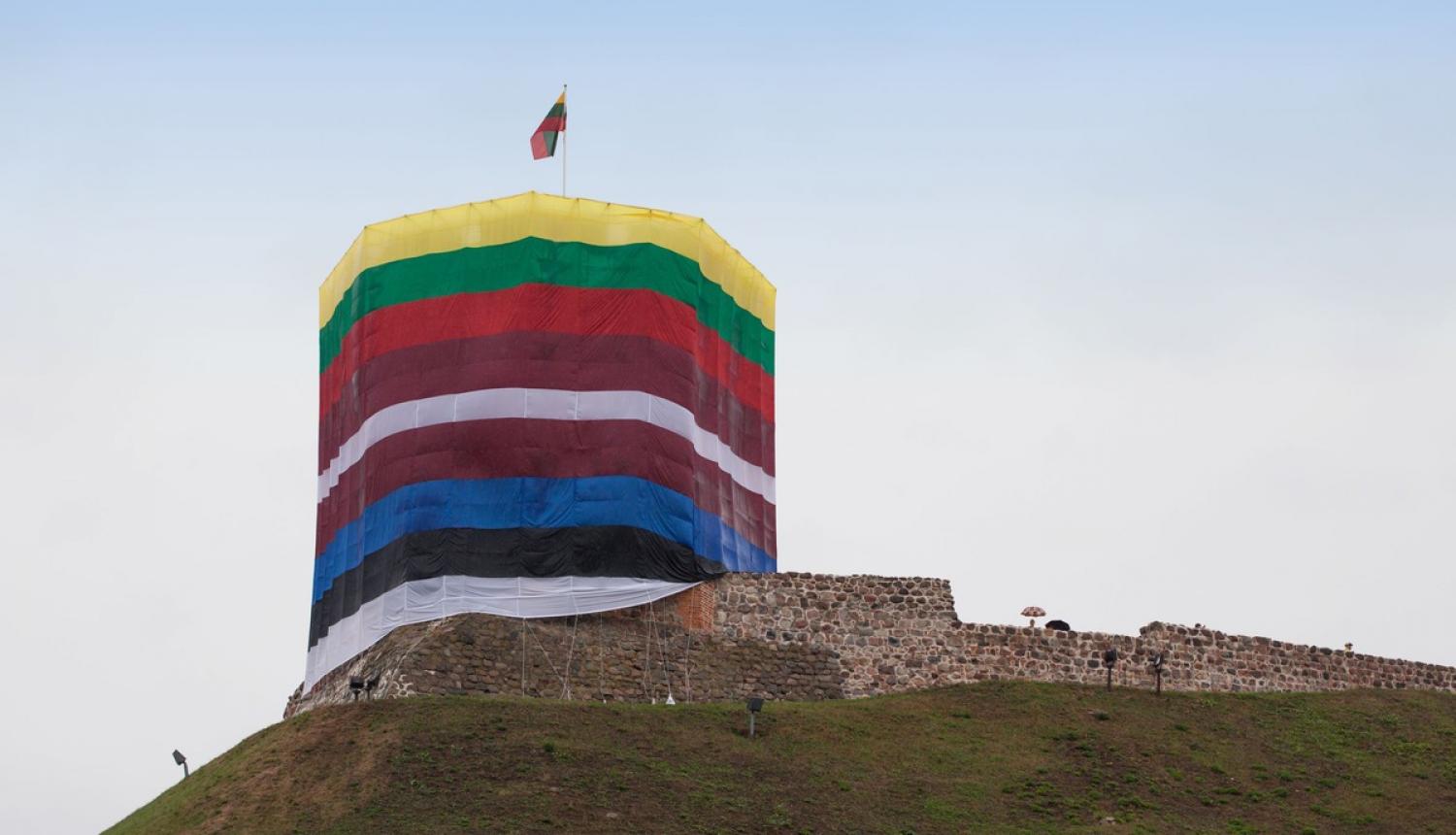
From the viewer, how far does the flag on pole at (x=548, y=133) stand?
234ft

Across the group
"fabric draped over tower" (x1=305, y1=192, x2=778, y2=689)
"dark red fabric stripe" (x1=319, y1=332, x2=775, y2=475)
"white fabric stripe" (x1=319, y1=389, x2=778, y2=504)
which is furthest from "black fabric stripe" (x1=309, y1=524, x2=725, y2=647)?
"dark red fabric stripe" (x1=319, y1=332, x2=775, y2=475)

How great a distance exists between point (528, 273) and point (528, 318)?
4.62 ft

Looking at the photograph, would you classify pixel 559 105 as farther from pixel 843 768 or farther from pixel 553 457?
pixel 843 768

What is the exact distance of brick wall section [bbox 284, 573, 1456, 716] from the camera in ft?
208

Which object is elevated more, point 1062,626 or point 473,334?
point 473,334

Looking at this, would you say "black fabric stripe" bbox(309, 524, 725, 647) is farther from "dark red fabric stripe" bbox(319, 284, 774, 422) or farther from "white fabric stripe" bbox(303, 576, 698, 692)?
"dark red fabric stripe" bbox(319, 284, 774, 422)

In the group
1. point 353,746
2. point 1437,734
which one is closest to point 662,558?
point 353,746

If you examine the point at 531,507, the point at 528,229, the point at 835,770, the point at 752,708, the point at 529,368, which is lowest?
the point at 835,770

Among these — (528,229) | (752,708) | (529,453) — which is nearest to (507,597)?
(529,453)

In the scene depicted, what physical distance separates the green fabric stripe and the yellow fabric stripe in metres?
0.26

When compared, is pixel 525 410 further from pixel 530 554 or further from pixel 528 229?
pixel 528 229

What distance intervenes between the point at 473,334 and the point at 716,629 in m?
10.5

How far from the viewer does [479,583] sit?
64.5m

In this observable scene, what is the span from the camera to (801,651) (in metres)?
66.7
